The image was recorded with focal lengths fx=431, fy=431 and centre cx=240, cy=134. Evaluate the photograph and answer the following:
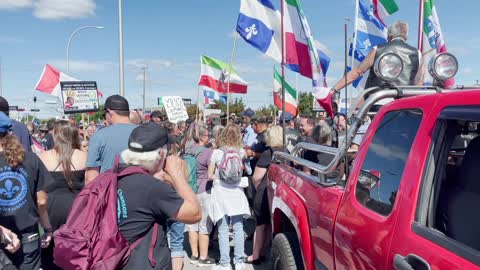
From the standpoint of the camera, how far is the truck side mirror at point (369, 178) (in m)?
2.26

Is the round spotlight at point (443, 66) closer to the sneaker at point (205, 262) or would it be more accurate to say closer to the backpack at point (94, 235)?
the backpack at point (94, 235)

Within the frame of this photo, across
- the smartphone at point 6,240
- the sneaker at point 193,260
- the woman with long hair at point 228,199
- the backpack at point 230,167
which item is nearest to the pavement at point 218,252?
Result: the sneaker at point 193,260

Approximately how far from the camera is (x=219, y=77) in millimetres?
17516

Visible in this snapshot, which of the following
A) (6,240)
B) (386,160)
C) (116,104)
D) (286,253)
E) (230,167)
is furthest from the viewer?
(230,167)

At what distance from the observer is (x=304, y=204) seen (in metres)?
3.12

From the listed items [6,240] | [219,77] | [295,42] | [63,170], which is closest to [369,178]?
[6,240]

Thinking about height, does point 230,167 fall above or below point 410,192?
below

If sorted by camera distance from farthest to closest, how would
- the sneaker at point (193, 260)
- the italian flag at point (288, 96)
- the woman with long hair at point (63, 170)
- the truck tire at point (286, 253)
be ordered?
the italian flag at point (288, 96), the sneaker at point (193, 260), the woman with long hair at point (63, 170), the truck tire at point (286, 253)

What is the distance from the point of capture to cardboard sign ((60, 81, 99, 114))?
10.2 metres

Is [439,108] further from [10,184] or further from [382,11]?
[382,11]

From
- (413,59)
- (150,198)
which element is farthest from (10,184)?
(413,59)

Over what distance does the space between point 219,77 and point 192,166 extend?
1212 centimetres

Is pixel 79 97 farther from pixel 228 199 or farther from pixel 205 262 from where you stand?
pixel 228 199

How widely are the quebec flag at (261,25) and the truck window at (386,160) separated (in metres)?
4.31
